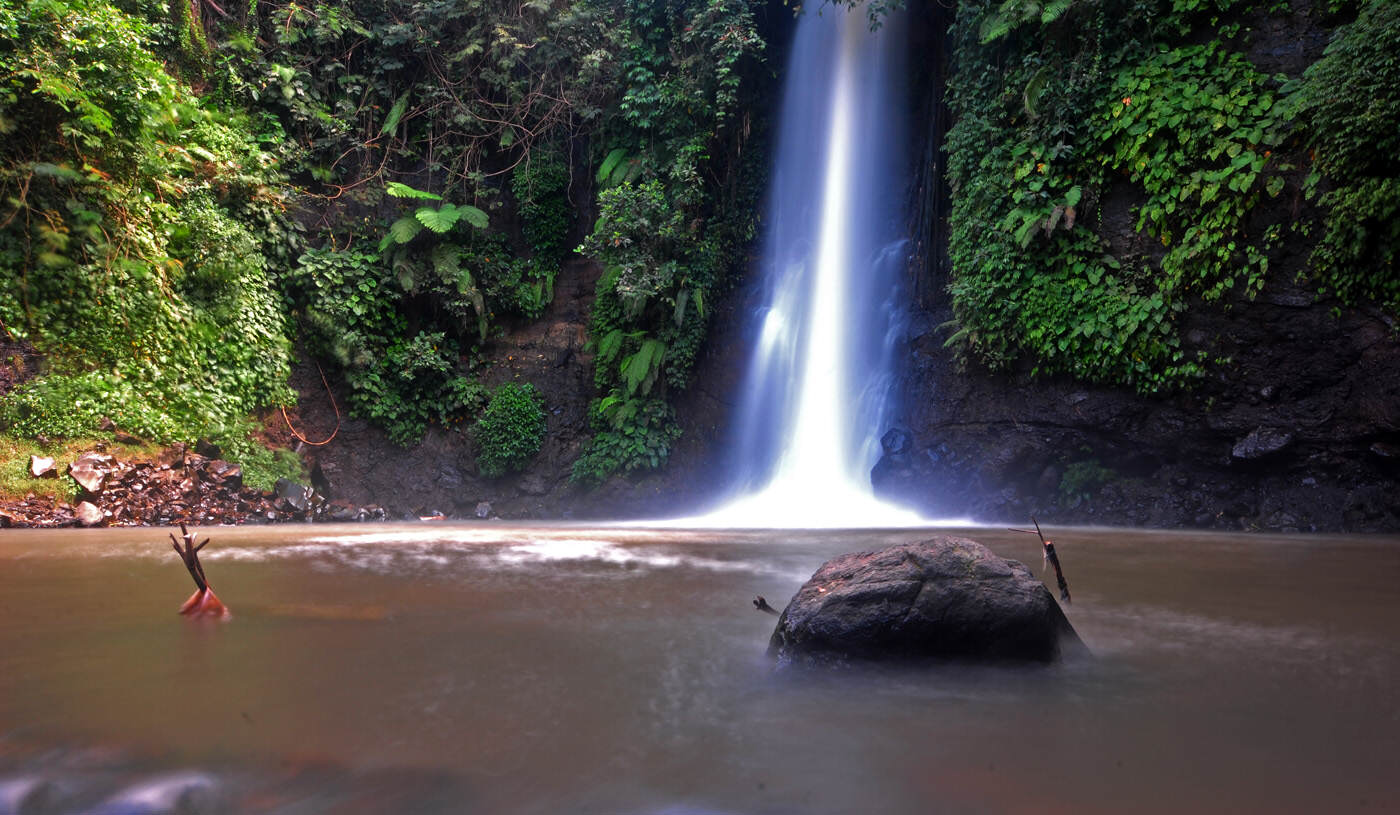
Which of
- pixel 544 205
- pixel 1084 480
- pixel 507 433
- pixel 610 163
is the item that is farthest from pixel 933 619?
pixel 544 205

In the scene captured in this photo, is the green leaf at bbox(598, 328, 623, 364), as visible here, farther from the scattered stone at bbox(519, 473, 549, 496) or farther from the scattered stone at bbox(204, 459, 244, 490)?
the scattered stone at bbox(204, 459, 244, 490)

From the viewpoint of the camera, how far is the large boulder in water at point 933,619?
3.26 meters

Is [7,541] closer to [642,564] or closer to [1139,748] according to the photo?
[642,564]

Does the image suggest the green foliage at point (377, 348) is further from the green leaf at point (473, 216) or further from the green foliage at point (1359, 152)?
the green foliage at point (1359, 152)

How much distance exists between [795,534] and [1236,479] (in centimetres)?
548

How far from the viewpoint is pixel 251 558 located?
6.47 meters

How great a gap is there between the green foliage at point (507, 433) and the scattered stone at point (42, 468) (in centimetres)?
575

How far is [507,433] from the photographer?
1384 centimetres

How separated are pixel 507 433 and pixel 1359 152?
11829mm

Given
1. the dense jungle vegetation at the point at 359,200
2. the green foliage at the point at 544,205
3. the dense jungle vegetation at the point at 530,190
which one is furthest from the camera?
the green foliage at the point at 544,205

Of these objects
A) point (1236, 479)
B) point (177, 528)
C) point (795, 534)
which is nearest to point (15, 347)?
point (177, 528)

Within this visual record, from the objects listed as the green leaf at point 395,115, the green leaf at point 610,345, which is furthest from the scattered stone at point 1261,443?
the green leaf at point 395,115

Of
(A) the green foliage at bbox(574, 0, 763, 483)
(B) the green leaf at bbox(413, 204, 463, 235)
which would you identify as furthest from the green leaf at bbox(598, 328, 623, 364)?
(B) the green leaf at bbox(413, 204, 463, 235)

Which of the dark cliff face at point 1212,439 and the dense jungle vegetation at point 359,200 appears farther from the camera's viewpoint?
the dense jungle vegetation at point 359,200
